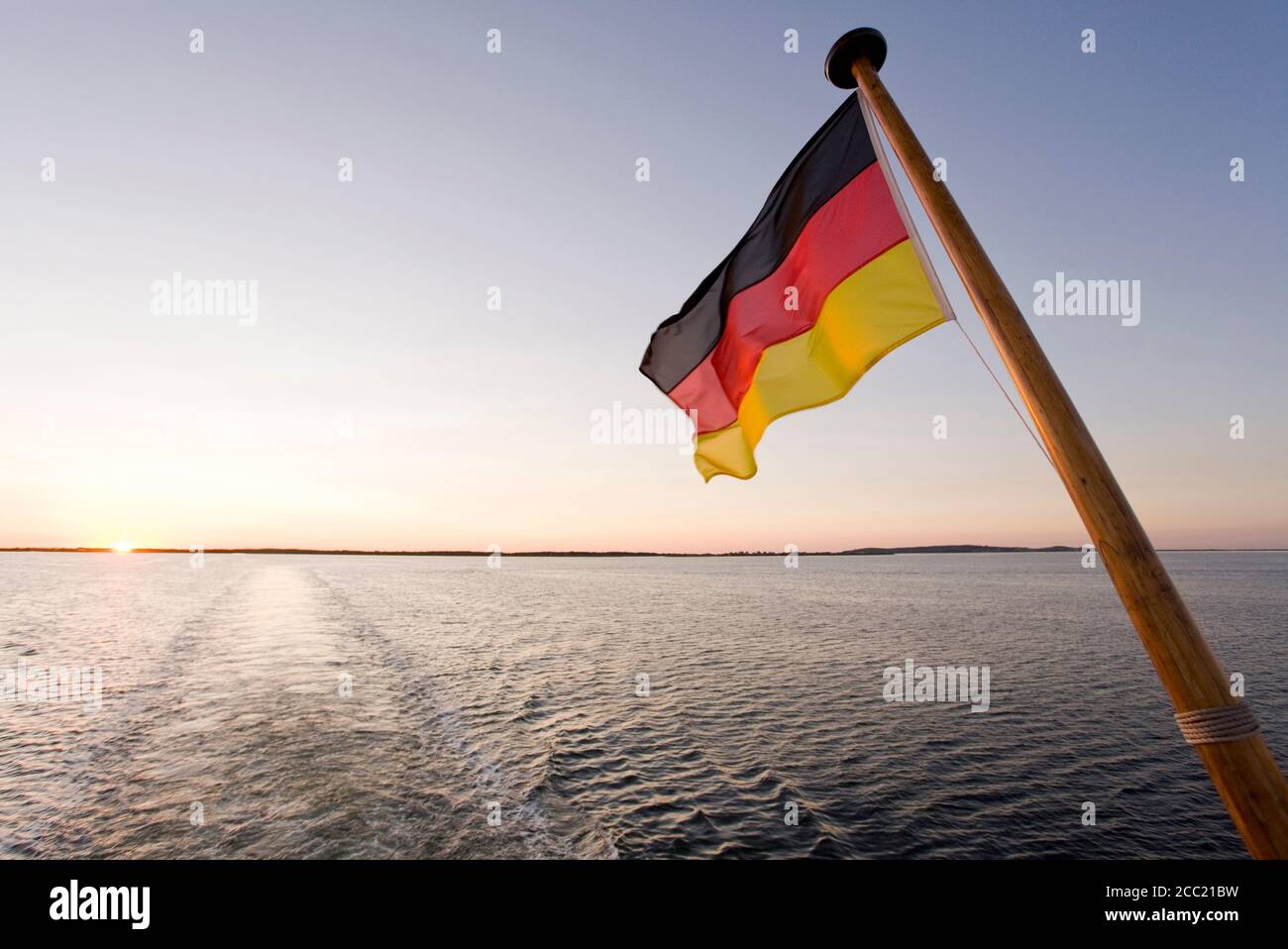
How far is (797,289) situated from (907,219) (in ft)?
5.25

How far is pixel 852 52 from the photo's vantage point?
417 cm

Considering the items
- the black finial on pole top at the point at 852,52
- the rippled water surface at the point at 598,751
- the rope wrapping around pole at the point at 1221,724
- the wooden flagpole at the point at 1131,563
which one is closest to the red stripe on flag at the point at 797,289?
the black finial on pole top at the point at 852,52

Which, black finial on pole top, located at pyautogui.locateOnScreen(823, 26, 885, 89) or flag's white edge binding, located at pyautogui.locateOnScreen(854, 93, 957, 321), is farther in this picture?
flag's white edge binding, located at pyautogui.locateOnScreen(854, 93, 957, 321)

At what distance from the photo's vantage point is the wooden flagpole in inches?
94.9

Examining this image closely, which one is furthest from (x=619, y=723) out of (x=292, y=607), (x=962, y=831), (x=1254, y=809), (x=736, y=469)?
(x=292, y=607)

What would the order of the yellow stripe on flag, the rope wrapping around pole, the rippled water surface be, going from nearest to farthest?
the rope wrapping around pole < the yellow stripe on flag < the rippled water surface

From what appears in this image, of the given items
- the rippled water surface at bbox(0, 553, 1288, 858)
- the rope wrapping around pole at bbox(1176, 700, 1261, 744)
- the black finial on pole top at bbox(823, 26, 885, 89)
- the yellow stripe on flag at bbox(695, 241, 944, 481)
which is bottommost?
the rippled water surface at bbox(0, 553, 1288, 858)

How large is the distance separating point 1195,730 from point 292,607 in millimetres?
59231

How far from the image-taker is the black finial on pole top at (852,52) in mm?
4109

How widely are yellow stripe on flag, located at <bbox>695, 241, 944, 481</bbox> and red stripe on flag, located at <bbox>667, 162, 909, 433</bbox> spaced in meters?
0.10

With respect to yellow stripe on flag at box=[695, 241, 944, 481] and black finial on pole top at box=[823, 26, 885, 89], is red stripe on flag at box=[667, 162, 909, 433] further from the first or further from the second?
black finial on pole top at box=[823, 26, 885, 89]

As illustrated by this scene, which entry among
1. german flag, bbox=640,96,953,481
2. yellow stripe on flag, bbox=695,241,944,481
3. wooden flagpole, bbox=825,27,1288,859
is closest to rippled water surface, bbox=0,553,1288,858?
yellow stripe on flag, bbox=695,241,944,481

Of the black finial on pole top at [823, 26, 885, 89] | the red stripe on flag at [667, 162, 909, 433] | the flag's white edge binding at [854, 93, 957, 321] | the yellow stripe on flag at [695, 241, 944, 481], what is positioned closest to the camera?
the black finial on pole top at [823, 26, 885, 89]

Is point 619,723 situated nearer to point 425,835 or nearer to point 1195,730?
point 425,835
